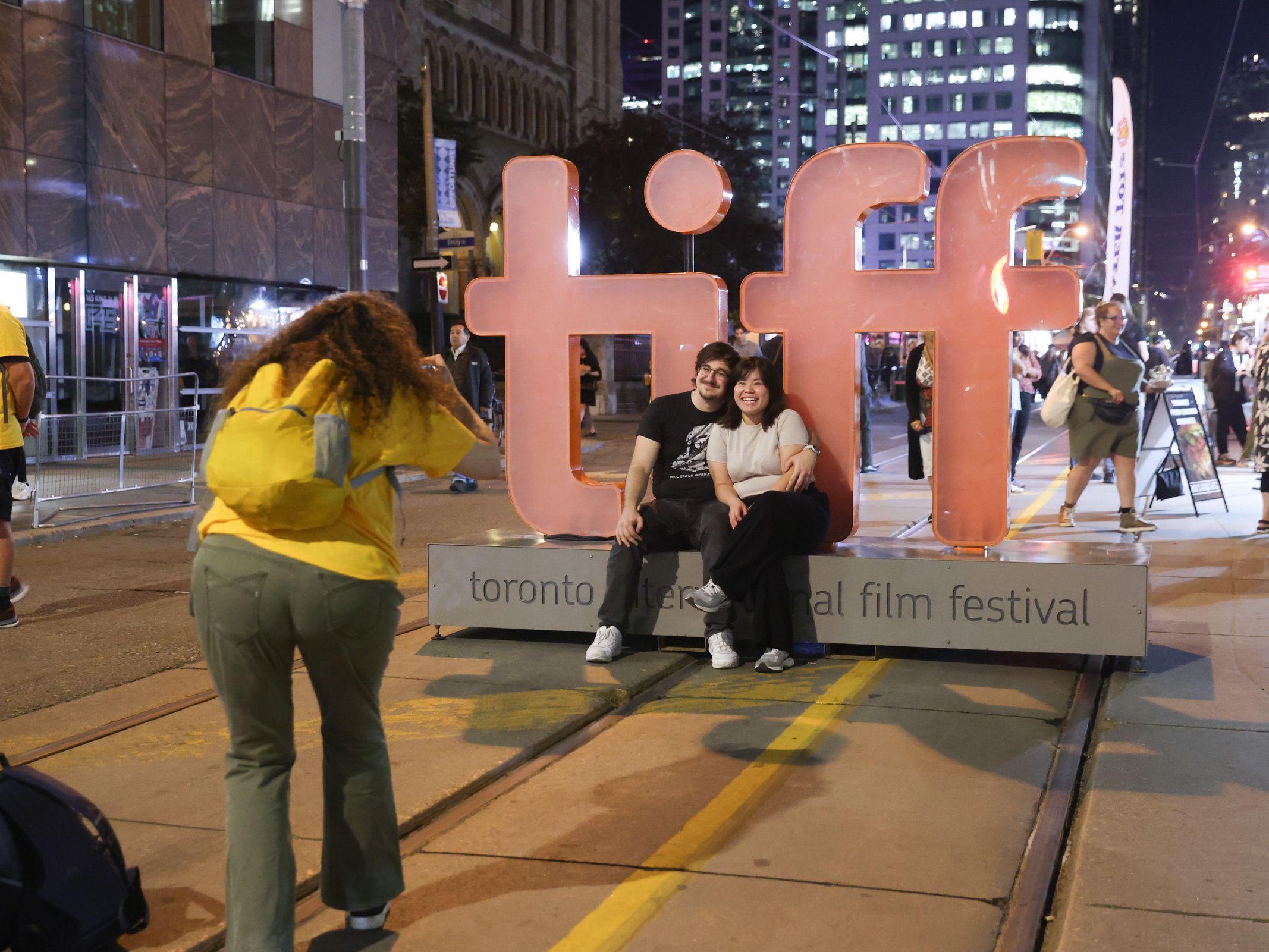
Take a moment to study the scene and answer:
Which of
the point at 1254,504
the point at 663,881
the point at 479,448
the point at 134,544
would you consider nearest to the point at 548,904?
the point at 663,881

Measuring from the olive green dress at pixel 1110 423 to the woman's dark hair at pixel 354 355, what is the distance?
839cm

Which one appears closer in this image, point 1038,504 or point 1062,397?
point 1062,397

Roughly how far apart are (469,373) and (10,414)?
7782 mm

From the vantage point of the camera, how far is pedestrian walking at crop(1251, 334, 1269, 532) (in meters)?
10.9

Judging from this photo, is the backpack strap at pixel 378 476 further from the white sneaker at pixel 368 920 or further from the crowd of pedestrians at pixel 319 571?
the white sneaker at pixel 368 920

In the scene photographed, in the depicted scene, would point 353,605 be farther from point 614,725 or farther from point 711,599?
point 711,599

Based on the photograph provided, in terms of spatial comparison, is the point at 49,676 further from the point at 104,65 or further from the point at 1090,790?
the point at 104,65

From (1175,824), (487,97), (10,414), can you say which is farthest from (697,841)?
(487,97)

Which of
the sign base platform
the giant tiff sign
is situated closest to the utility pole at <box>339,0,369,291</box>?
the giant tiff sign

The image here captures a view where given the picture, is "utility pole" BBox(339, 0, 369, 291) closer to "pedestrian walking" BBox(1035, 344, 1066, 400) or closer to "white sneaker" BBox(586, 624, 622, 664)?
"white sneaker" BBox(586, 624, 622, 664)

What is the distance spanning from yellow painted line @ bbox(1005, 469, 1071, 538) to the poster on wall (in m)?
1.04

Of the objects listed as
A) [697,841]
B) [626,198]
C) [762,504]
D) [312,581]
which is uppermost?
[626,198]

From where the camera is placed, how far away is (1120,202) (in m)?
32.1

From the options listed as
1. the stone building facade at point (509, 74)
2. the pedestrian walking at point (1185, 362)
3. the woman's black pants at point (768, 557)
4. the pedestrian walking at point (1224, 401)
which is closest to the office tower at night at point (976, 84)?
the stone building facade at point (509, 74)
